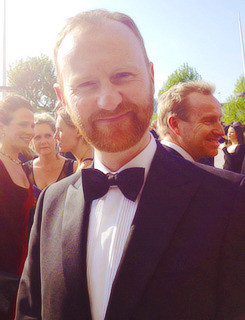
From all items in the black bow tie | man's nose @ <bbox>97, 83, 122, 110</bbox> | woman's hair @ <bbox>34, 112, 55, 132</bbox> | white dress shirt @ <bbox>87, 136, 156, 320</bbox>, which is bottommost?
white dress shirt @ <bbox>87, 136, 156, 320</bbox>

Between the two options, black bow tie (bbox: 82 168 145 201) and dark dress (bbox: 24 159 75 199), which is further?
dark dress (bbox: 24 159 75 199)

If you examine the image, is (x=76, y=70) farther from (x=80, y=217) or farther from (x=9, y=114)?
(x=9, y=114)

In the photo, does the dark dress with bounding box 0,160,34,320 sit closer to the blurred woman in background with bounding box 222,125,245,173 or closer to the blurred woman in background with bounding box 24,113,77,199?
the blurred woman in background with bounding box 24,113,77,199

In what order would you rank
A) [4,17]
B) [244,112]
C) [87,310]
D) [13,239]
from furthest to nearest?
1. [244,112]
2. [4,17]
3. [13,239]
4. [87,310]

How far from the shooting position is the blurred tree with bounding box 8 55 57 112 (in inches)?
1211

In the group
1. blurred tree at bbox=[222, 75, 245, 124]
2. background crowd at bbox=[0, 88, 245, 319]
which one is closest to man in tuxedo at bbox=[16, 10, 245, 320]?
background crowd at bbox=[0, 88, 245, 319]

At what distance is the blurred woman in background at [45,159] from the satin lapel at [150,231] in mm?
2763

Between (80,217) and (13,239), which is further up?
(80,217)

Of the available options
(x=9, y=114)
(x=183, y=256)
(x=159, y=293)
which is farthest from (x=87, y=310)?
(x=9, y=114)

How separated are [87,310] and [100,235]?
11.7 inches

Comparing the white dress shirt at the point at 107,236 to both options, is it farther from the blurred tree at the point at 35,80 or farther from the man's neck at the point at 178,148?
the blurred tree at the point at 35,80

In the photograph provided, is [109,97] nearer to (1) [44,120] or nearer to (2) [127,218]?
(2) [127,218]

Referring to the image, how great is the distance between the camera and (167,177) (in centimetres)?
107

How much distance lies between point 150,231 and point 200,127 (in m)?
1.90
